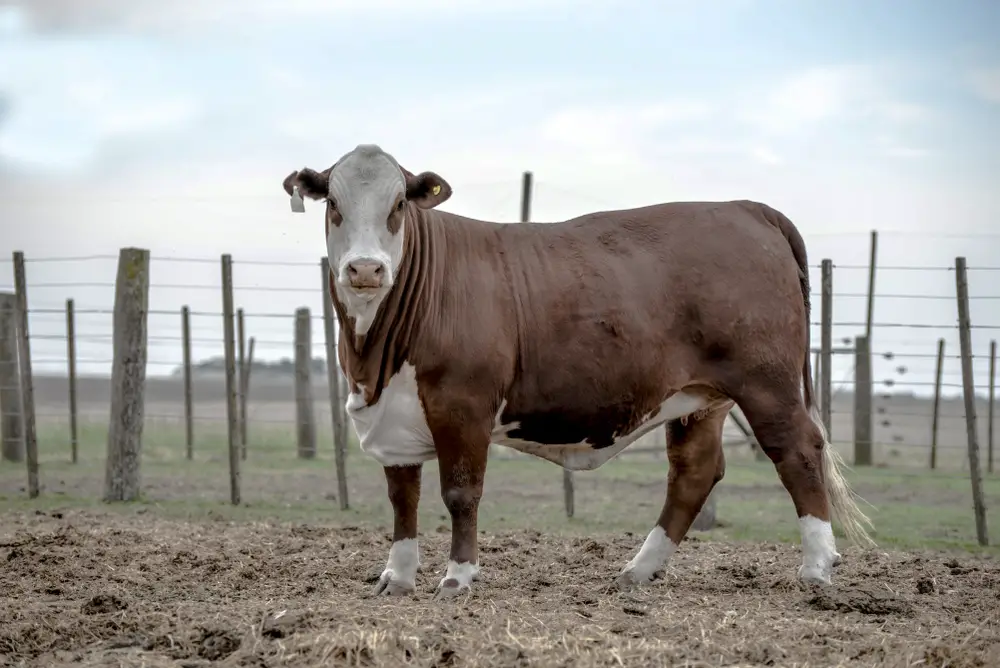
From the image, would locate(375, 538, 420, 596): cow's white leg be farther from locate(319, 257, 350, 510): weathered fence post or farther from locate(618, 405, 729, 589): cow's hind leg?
locate(319, 257, 350, 510): weathered fence post

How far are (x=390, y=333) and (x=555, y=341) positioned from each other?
0.89 metres

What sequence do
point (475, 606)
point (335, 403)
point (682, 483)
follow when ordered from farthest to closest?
point (335, 403) → point (682, 483) → point (475, 606)

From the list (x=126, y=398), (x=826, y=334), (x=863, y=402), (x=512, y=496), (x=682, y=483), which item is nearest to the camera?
(x=682, y=483)

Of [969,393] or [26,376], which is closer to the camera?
[969,393]

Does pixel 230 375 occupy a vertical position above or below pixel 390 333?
below

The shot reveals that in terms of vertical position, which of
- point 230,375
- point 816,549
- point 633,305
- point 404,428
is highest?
point 633,305

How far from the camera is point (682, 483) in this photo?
6.96 metres

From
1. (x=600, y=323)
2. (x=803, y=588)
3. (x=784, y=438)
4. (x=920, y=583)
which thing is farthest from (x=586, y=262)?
(x=920, y=583)

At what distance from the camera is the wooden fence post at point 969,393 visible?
9.75m

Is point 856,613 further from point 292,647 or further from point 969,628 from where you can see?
point 292,647

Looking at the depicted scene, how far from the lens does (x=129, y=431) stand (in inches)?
447

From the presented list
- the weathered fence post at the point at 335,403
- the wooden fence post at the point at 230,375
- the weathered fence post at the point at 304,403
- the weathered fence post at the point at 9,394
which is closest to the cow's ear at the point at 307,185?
the weathered fence post at the point at 335,403

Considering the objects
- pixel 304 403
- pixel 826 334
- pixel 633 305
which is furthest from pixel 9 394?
pixel 633 305

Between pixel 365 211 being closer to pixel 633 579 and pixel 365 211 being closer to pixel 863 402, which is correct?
pixel 633 579
